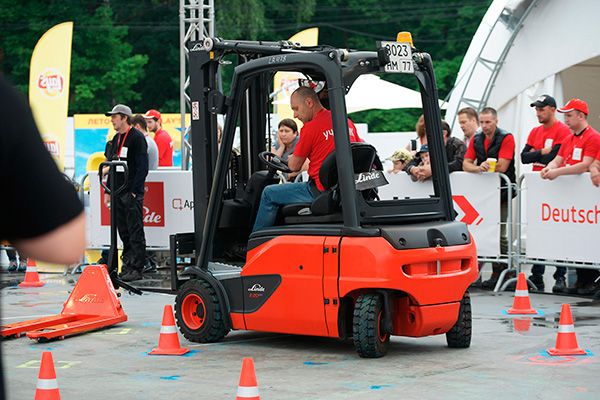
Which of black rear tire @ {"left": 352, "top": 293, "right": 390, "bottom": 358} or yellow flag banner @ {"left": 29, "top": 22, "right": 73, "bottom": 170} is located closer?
black rear tire @ {"left": 352, "top": 293, "right": 390, "bottom": 358}

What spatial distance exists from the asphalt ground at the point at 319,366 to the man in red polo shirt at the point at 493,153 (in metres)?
2.55

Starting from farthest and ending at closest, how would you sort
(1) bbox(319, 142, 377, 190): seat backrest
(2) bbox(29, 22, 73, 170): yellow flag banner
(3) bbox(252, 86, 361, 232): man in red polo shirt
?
Answer: (2) bbox(29, 22, 73, 170): yellow flag banner < (3) bbox(252, 86, 361, 232): man in red polo shirt < (1) bbox(319, 142, 377, 190): seat backrest

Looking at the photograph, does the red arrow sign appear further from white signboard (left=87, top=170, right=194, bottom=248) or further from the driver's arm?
the driver's arm

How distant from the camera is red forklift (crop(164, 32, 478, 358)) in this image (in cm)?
833

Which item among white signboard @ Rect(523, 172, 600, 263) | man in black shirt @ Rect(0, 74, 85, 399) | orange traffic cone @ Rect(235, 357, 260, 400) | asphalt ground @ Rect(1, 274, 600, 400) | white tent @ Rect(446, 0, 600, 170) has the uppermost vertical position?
white tent @ Rect(446, 0, 600, 170)

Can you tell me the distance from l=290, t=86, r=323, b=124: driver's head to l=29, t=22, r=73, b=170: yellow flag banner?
18274 millimetres

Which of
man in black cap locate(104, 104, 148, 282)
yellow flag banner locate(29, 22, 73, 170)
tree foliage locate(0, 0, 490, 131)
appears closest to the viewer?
man in black cap locate(104, 104, 148, 282)

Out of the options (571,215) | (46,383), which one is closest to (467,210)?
(571,215)

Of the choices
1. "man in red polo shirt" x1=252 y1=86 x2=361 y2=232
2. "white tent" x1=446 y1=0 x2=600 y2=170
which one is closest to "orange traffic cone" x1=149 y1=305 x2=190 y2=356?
"man in red polo shirt" x1=252 y1=86 x2=361 y2=232

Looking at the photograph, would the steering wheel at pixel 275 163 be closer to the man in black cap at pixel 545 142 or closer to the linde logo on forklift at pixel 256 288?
the linde logo on forklift at pixel 256 288

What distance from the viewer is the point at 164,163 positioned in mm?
17312

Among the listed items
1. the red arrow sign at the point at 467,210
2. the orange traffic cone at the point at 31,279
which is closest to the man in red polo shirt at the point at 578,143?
the red arrow sign at the point at 467,210

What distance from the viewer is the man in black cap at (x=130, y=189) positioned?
44.7 feet

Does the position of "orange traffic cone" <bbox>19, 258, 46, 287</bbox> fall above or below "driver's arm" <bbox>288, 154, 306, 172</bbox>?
below
